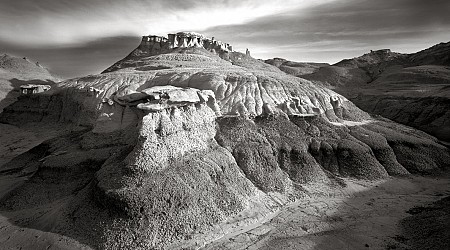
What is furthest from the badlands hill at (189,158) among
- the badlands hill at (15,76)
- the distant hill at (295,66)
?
the distant hill at (295,66)

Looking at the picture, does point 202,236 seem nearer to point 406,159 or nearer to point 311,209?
point 311,209

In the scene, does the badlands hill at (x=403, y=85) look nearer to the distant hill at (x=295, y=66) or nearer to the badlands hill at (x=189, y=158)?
the distant hill at (x=295, y=66)

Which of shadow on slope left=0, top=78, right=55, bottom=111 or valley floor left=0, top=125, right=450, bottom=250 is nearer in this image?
valley floor left=0, top=125, right=450, bottom=250

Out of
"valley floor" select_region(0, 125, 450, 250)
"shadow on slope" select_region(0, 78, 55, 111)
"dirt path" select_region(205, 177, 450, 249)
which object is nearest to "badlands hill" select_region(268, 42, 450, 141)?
"dirt path" select_region(205, 177, 450, 249)

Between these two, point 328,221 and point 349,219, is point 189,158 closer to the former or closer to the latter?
point 328,221

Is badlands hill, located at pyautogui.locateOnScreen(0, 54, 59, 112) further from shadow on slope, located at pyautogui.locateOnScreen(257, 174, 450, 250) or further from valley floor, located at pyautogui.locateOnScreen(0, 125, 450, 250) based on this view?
shadow on slope, located at pyautogui.locateOnScreen(257, 174, 450, 250)

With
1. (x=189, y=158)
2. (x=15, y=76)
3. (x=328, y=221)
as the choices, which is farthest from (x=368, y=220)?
(x=15, y=76)
